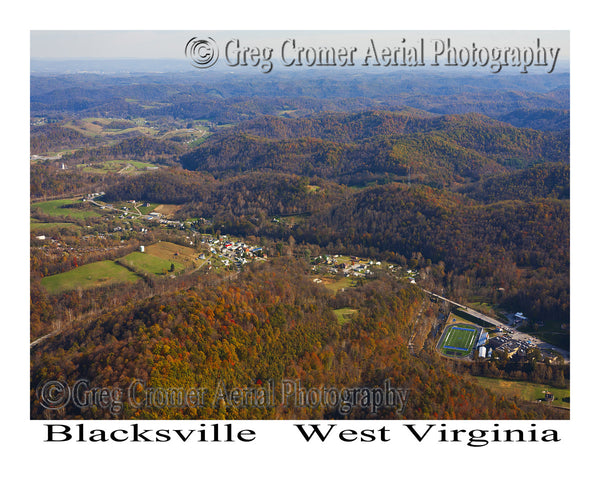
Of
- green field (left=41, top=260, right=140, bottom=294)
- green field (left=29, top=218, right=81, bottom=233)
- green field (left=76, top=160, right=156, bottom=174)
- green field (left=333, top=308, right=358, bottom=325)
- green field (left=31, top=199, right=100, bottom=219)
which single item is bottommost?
green field (left=333, top=308, right=358, bottom=325)

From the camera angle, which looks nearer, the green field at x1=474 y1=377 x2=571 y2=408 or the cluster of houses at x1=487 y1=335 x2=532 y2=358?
the green field at x1=474 y1=377 x2=571 y2=408

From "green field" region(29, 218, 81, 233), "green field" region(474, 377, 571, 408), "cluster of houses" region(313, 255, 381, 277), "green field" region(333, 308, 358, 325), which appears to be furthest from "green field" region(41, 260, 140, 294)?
"green field" region(474, 377, 571, 408)

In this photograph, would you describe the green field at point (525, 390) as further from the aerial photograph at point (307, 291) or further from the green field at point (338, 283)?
the green field at point (338, 283)

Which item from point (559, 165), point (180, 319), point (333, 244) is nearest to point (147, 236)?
point (333, 244)

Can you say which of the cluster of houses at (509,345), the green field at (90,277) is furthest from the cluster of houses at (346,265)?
the green field at (90,277)

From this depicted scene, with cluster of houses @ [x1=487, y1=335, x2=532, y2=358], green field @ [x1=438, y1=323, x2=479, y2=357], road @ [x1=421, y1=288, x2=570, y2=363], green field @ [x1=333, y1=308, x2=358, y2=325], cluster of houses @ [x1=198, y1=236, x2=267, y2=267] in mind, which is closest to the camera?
cluster of houses @ [x1=487, y1=335, x2=532, y2=358]

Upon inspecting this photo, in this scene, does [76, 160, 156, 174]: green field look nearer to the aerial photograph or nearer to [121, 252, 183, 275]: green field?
the aerial photograph

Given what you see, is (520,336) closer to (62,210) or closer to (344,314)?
(344,314)
